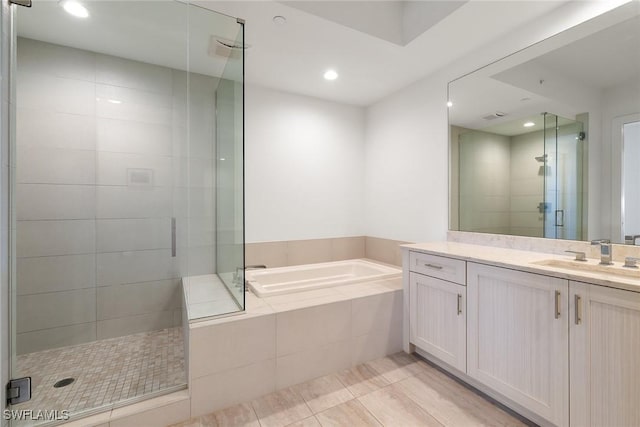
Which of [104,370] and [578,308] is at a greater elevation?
[578,308]

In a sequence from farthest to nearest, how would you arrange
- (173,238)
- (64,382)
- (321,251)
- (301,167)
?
1. (321,251)
2. (301,167)
3. (173,238)
4. (64,382)

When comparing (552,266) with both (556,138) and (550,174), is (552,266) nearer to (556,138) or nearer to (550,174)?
(550,174)

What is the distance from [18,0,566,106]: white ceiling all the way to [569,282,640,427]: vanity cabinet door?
1.74m

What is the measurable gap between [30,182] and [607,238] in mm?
3882

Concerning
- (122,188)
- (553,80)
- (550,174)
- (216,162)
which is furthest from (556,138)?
(122,188)

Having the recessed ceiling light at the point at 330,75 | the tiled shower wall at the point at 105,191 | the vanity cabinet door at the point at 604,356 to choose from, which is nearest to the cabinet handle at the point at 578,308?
the vanity cabinet door at the point at 604,356

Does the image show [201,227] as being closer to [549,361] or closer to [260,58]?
[260,58]

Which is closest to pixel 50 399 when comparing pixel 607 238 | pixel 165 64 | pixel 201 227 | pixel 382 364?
pixel 201 227

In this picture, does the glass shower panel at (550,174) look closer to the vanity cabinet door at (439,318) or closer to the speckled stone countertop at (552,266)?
the speckled stone countertop at (552,266)

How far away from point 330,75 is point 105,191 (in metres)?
2.24

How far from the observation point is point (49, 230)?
2.13 m

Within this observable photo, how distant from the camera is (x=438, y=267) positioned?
6.14ft

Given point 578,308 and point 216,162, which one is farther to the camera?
point 216,162

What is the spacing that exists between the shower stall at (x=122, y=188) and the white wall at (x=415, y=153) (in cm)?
174
